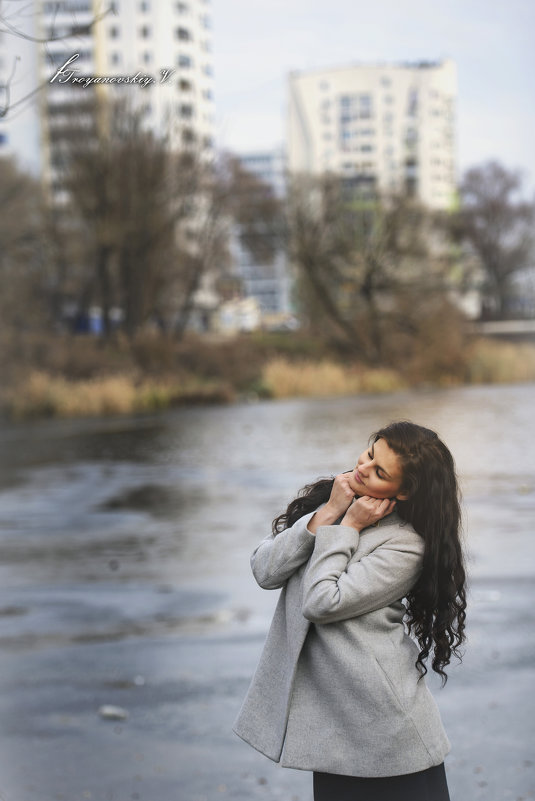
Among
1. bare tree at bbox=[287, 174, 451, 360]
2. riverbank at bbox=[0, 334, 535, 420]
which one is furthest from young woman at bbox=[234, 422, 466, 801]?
bare tree at bbox=[287, 174, 451, 360]

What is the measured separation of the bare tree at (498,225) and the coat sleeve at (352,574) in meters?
79.3

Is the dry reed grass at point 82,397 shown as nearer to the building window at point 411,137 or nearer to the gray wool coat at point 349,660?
the gray wool coat at point 349,660

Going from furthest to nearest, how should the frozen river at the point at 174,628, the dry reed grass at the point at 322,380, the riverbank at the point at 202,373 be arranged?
the dry reed grass at the point at 322,380, the riverbank at the point at 202,373, the frozen river at the point at 174,628

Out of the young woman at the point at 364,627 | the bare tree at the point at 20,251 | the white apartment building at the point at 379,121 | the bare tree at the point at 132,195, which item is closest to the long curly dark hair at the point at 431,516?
the young woman at the point at 364,627

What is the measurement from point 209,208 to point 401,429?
4193 cm

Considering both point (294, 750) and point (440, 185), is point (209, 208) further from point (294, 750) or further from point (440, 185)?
point (440, 185)

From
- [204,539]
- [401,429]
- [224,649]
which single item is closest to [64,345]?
[204,539]

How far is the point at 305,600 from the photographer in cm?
266

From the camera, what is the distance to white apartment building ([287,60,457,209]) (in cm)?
11912

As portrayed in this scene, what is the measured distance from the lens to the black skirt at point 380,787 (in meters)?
2.73

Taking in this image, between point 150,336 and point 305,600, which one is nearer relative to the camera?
point 305,600

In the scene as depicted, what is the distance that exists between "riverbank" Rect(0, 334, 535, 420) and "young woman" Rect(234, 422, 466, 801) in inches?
1040

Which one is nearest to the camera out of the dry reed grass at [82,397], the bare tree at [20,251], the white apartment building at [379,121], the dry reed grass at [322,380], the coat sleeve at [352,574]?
the coat sleeve at [352,574]

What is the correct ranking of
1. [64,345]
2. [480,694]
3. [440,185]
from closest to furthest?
[480,694], [64,345], [440,185]
